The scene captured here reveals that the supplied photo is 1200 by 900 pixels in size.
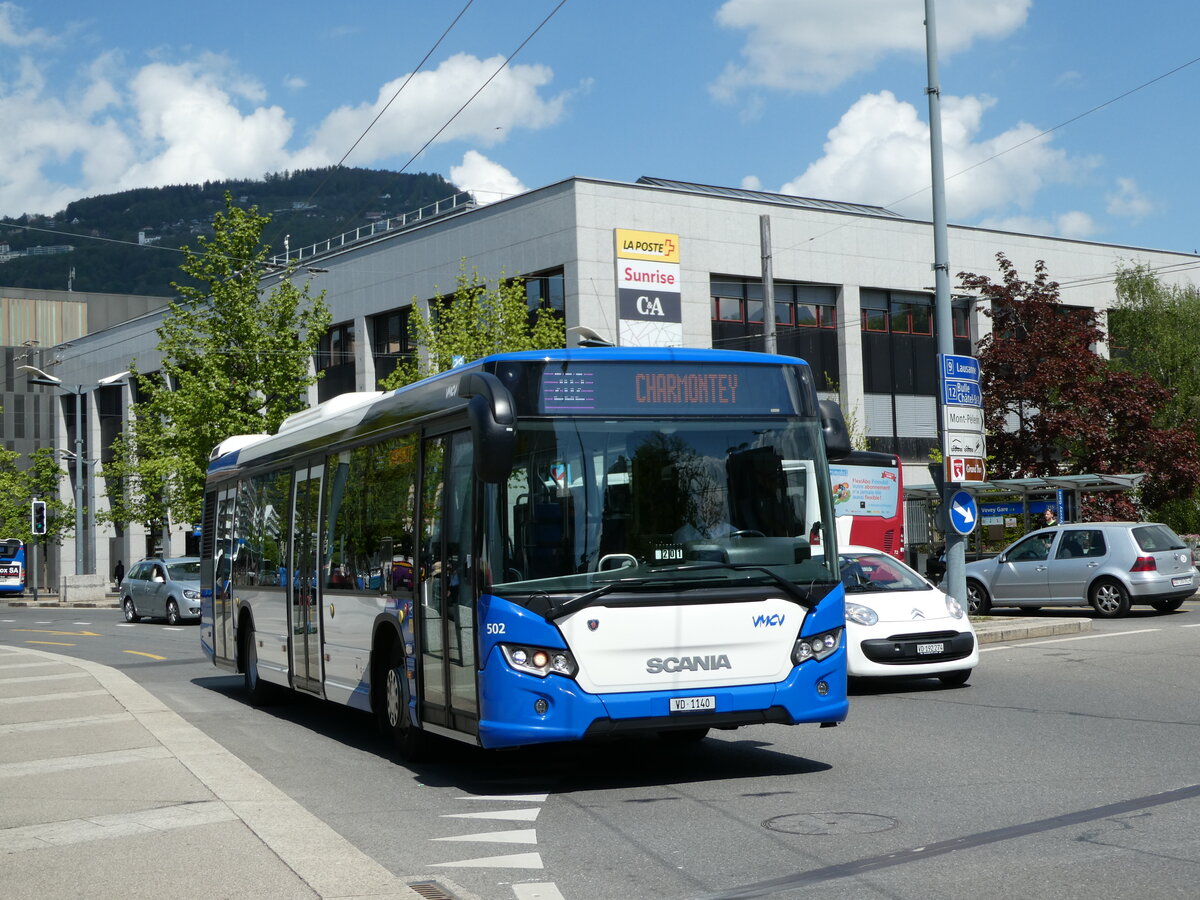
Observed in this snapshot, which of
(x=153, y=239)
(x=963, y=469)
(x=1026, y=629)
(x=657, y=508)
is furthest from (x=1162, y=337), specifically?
(x=153, y=239)

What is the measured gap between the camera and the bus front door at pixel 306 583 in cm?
1294

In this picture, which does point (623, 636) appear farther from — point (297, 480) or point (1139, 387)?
point (1139, 387)

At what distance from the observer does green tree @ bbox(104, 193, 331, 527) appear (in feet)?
129

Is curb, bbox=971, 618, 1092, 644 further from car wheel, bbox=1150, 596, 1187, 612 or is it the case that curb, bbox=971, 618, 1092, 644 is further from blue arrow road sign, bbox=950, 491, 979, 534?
car wheel, bbox=1150, 596, 1187, 612

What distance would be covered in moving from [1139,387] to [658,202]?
50.6 ft

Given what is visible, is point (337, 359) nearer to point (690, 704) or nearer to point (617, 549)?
point (617, 549)

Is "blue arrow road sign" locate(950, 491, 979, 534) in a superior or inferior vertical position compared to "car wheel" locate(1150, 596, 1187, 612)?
superior

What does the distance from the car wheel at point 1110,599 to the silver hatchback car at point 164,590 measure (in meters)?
20.2

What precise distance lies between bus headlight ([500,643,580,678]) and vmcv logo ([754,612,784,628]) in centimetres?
120

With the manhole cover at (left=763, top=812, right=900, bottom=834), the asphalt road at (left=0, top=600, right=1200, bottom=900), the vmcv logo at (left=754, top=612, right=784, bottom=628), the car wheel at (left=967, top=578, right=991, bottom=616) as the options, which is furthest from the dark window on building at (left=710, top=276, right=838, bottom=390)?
the manhole cover at (left=763, top=812, right=900, bottom=834)

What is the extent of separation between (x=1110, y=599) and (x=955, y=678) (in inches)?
428

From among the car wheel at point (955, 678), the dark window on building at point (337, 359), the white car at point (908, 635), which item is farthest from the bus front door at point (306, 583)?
the dark window on building at point (337, 359)

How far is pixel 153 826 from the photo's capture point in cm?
792

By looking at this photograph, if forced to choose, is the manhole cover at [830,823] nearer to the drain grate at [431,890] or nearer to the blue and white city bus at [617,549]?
the blue and white city bus at [617,549]
